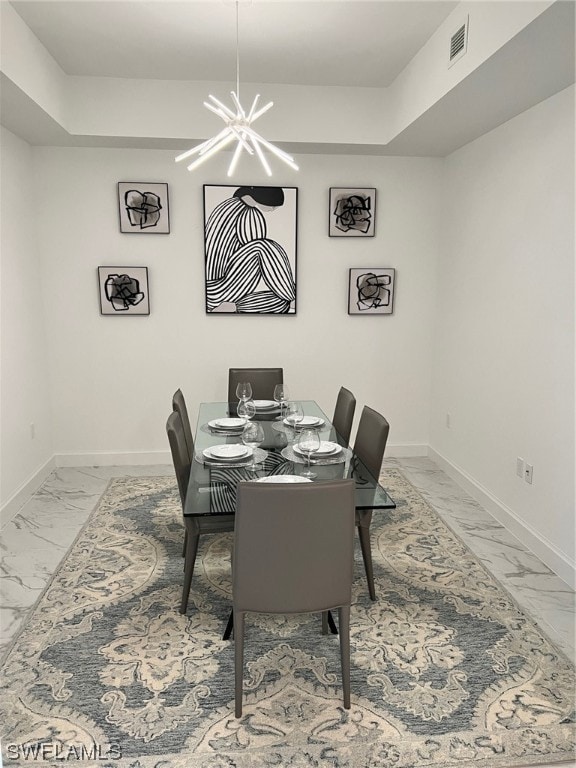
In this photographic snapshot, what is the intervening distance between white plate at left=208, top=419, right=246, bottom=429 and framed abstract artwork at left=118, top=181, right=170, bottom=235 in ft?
6.53

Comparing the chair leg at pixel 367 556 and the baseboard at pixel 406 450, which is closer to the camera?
the chair leg at pixel 367 556

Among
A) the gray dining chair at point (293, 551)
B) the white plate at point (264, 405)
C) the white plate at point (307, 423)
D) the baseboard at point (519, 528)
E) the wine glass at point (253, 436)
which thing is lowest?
the baseboard at point (519, 528)

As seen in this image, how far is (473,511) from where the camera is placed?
373cm

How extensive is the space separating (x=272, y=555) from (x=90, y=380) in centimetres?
316

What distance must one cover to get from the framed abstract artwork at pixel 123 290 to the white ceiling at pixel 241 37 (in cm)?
138

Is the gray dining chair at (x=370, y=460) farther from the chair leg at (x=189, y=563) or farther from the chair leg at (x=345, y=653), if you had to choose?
the chair leg at (x=189, y=563)

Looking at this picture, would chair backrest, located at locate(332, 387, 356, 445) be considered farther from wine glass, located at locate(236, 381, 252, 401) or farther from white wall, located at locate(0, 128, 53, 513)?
white wall, located at locate(0, 128, 53, 513)

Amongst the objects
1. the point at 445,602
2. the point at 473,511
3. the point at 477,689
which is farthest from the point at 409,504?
the point at 477,689

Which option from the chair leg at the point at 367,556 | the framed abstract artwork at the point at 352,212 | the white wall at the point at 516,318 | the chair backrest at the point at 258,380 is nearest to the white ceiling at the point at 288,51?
the white wall at the point at 516,318

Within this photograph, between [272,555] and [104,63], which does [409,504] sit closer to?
[272,555]

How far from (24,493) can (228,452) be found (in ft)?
6.85

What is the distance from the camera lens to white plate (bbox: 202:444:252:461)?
2.52m

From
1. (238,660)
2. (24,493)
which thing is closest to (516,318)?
(238,660)

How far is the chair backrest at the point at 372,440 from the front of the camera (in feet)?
8.59
